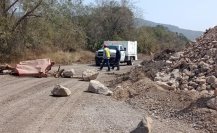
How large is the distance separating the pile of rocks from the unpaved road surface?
9.76 ft

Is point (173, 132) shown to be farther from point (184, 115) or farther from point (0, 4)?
point (0, 4)

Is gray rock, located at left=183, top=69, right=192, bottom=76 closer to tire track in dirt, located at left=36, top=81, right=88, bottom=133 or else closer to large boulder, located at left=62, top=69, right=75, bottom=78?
tire track in dirt, located at left=36, top=81, right=88, bottom=133

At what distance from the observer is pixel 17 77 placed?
79.2 ft

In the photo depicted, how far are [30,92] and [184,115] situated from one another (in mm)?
6483

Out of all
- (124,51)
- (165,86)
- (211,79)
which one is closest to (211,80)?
(211,79)

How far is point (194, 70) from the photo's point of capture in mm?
19078

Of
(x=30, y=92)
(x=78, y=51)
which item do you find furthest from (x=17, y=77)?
(x=78, y=51)

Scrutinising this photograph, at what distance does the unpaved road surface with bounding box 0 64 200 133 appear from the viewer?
453 inches

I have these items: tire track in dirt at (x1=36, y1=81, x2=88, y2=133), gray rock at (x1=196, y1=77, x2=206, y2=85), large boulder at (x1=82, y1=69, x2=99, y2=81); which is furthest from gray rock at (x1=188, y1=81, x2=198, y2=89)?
large boulder at (x1=82, y1=69, x2=99, y2=81)

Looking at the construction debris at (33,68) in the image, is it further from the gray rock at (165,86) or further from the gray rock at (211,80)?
the gray rock at (211,80)

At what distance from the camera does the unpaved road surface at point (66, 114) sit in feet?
37.7

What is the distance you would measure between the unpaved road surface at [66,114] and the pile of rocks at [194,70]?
117 inches

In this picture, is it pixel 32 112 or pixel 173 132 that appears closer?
pixel 173 132

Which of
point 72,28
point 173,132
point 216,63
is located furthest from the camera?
→ point 72,28
